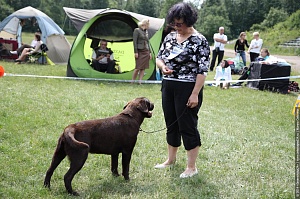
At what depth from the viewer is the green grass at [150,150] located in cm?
386

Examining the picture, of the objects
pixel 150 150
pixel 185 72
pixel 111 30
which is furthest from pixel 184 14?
pixel 111 30

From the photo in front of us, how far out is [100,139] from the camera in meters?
3.73

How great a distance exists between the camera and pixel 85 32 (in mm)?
11258

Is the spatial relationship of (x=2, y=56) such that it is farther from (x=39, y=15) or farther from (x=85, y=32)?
(x=85, y=32)

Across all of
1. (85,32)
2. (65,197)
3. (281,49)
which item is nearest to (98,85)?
(85,32)

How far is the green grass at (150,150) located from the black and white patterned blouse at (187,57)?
118 centimetres

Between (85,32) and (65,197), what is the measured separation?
8372mm

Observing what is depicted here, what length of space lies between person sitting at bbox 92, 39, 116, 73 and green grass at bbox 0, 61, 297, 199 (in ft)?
8.25

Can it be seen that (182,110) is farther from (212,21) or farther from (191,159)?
(212,21)

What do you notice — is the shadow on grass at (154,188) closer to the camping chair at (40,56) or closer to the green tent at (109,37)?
the green tent at (109,37)

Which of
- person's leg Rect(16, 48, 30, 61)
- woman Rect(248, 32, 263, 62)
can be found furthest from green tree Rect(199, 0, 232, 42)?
person's leg Rect(16, 48, 30, 61)

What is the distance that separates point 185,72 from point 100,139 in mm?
1149

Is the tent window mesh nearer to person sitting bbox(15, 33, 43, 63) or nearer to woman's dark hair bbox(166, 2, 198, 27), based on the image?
person sitting bbox(15, 33, 43, 63)

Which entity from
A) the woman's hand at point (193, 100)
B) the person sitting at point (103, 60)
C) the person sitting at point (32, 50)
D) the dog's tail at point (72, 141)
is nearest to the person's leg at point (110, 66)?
the person sitting at point (103, 60)
